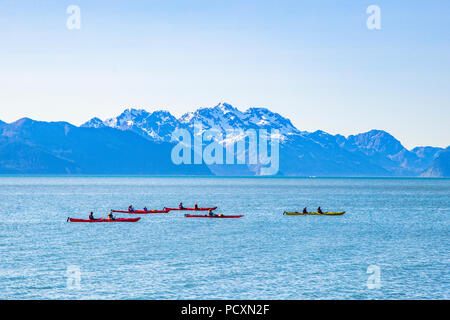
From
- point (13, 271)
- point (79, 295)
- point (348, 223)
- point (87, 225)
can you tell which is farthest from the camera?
point (348, 223)

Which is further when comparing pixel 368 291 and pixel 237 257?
pixel 237 257

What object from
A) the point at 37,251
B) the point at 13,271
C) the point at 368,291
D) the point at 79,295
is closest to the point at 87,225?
the point at 37,251

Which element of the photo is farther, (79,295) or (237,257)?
(237,257)

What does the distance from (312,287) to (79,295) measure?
1739 cm

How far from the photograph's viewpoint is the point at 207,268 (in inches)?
1871

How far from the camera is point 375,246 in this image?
6444 centimetres

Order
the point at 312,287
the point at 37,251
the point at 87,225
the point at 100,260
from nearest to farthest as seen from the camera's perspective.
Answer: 1. the point at 312,287
2. the point at 100,260
3. the point at 37,251
4. the point at 87,225

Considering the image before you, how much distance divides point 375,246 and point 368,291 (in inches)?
1055
